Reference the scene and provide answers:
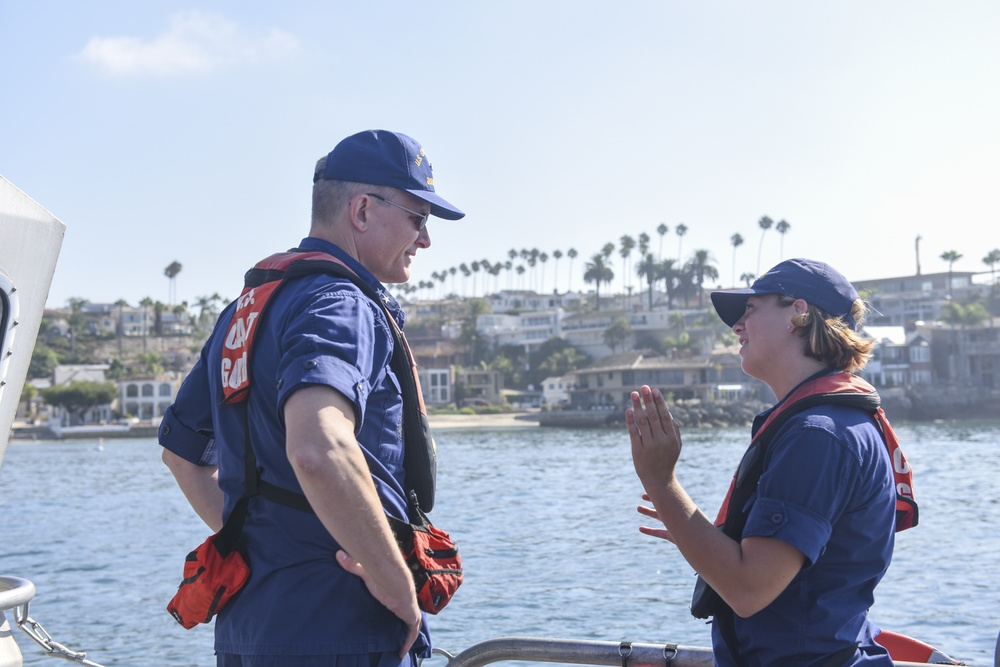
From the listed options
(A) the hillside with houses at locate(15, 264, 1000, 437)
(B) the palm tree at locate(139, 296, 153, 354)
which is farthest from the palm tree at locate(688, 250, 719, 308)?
(B) the palm tree at locate(139, 296, 153, 354)

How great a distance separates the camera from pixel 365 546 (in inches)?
91.0

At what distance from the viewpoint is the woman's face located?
3033 millimetres

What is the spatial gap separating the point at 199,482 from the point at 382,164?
Answer: 113 centimetres

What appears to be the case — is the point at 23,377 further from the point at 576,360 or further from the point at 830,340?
the point at 576,360

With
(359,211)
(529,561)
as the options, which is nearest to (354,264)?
(359,211)

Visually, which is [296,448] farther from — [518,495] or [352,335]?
[518,495]

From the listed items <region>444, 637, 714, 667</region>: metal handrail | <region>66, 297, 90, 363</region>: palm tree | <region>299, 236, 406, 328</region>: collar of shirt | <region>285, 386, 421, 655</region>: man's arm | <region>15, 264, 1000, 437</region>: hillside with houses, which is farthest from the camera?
<region>66, 297, 90, 363</region>: palm tree

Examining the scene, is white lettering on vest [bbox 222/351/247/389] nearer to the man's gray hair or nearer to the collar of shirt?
the collar of shirt

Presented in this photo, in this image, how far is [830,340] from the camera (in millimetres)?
2977

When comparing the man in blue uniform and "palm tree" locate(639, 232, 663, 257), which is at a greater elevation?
"palm tree" locate(639, 232, 663, 257)

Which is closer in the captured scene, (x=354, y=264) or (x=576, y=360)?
(x=354, y=264)

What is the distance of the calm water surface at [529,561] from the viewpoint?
15297 mm

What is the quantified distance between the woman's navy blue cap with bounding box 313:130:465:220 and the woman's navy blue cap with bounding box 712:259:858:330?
96 cm

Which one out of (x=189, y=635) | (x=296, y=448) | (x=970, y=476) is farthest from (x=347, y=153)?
(x=970, y=476)
